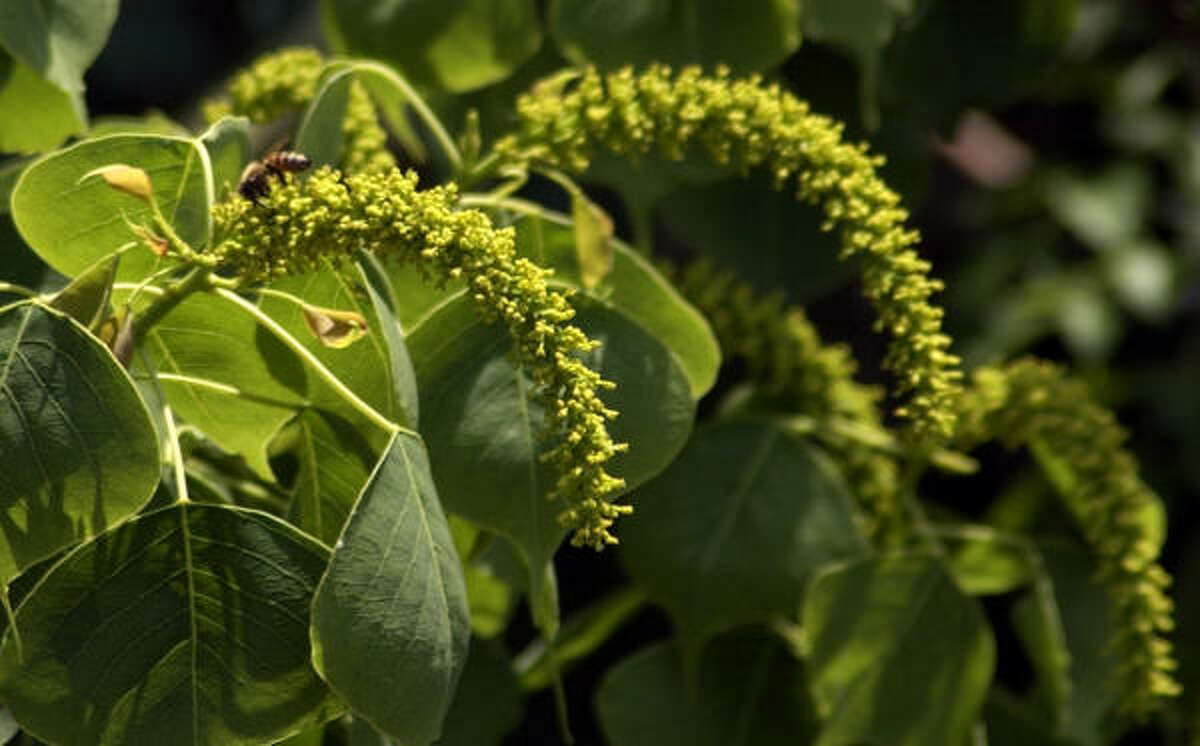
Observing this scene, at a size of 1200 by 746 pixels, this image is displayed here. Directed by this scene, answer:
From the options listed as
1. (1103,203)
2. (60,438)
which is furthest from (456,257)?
(1103,203)

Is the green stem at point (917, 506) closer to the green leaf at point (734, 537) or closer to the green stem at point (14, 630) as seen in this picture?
the green leaf at point (734, 537)

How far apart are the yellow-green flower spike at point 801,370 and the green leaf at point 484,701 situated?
0.87ft

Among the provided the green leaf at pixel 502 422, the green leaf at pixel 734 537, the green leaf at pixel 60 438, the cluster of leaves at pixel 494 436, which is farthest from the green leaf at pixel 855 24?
the green leaf at pixel 60 438

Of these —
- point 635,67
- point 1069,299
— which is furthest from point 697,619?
point 1069,299

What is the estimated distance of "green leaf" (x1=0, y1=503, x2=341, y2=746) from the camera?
33.0 inches

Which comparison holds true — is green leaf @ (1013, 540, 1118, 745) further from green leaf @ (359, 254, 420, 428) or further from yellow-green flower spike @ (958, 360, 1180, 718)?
green leaf @ (359, 254, 420, 428)

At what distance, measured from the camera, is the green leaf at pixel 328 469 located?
944 mm

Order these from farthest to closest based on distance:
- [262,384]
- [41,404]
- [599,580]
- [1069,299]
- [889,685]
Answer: [1069,299]
[599,580]
[889,685]
[262,384]
[41,404]

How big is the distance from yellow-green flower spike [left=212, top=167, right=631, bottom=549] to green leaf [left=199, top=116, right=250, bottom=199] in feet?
0.38

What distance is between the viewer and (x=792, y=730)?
4.42 ft

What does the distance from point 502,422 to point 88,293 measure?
22cm

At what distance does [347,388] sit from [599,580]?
753 mm

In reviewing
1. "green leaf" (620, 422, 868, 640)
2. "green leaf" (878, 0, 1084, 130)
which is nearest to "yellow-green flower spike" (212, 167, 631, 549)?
"green leaf" (620, 422, 868, 640)

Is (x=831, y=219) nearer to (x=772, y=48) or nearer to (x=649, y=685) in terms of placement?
(x=772, y=48)
